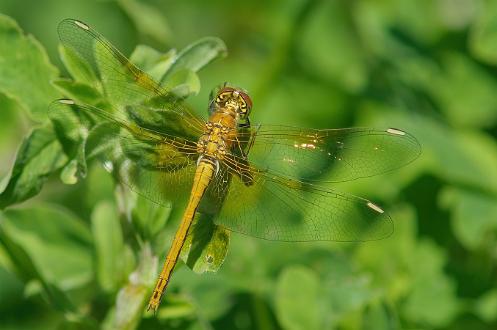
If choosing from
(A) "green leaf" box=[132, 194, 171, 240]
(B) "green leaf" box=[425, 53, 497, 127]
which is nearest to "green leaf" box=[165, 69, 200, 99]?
(A) "green leaf" box=[132, 194, 171, 240]

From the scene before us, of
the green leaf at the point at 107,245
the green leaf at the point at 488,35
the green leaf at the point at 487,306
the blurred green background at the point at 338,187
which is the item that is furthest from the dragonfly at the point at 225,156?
the green leaf at the point at 488,35

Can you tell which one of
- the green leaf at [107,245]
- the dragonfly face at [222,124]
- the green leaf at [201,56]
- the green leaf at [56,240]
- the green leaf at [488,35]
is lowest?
the green leaf at [56,240]

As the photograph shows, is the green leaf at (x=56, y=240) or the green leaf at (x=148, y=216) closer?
the green leaf at (x=148, y=216)

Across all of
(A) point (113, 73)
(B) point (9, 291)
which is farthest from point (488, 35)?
(B) point (9, 291)

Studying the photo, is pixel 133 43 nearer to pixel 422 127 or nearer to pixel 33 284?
pixel 422 127

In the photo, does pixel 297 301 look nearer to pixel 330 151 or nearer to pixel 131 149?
pixel 330 151

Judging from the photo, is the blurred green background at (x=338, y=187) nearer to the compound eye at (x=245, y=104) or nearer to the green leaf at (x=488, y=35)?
the green leaf at (x=488, y=35)
